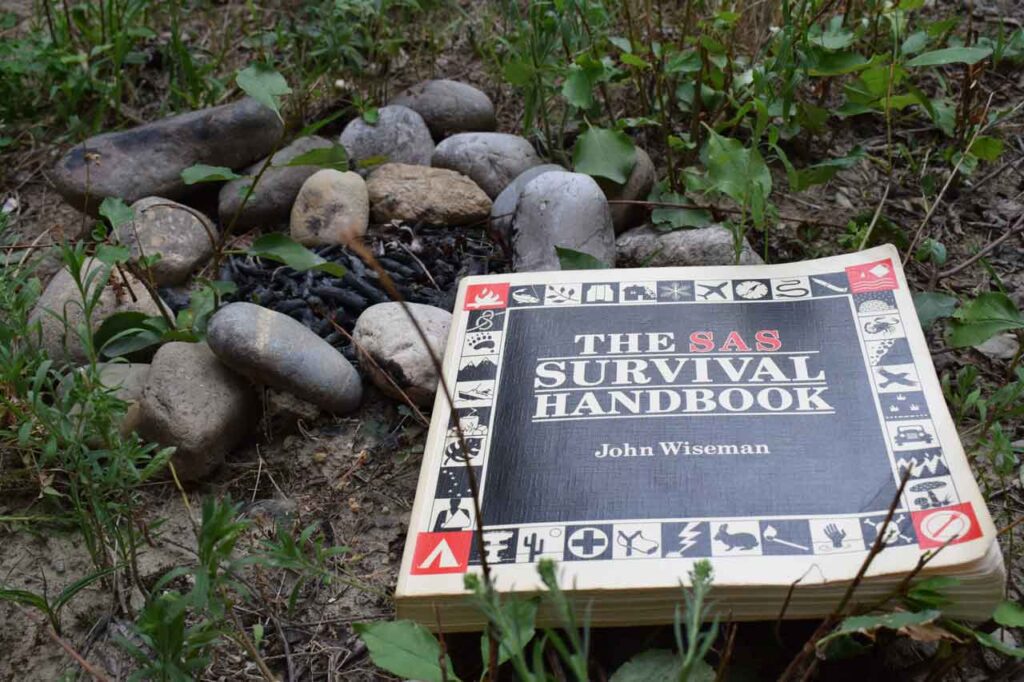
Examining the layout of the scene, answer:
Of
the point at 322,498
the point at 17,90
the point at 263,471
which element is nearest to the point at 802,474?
the point at 322,498

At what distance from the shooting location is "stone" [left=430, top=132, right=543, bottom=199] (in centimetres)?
208

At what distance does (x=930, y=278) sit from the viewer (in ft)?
5.79

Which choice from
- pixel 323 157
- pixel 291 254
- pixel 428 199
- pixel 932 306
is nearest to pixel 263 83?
pixel 323 157

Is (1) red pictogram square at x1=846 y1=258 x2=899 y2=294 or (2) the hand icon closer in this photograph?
(2) the hand icon

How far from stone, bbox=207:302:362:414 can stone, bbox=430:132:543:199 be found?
1.95ft

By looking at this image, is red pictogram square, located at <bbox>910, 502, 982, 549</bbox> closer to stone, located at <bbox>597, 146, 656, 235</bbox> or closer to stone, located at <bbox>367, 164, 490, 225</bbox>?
stone, located at <bbox>597, 146, 656, 235</bbox>

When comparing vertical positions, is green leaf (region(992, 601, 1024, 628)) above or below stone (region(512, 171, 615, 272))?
above

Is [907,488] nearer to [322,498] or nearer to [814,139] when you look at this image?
[322,498]

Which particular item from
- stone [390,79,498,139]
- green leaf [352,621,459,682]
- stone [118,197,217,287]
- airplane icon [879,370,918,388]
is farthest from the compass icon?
stone [118,197,217,287]

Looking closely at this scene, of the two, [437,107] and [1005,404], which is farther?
[437,107]

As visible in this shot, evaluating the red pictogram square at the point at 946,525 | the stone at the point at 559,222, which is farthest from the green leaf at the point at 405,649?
the stone at the point at 559,222

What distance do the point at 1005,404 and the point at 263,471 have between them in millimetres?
1116

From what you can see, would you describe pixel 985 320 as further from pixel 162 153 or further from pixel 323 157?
pixel 162 153

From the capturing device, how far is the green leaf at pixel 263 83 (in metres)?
1.71
